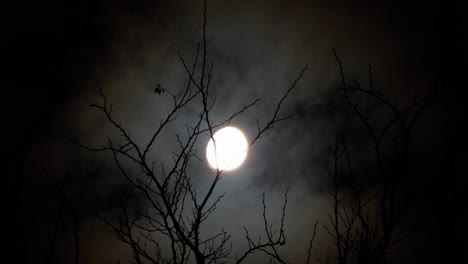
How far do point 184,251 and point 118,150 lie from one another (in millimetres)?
2015

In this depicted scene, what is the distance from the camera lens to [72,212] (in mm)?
5230

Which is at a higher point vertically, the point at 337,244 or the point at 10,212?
the point at 10,212

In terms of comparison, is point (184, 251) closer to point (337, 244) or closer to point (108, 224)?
point (108, 224)

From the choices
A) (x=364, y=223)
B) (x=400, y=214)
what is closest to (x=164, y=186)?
(x=364, y=223)

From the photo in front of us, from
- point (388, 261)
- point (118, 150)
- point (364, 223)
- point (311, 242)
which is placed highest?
point (118, 150)

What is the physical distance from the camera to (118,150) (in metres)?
5.25

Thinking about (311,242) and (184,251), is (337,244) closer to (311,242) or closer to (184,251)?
(311,242)

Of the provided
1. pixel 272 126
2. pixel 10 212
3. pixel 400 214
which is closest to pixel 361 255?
pixel 400 214

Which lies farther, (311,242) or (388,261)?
(311,242)

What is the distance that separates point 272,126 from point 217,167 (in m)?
1.15

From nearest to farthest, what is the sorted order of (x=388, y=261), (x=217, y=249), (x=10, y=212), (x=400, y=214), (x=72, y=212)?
(x=400, y=214), (x=388, y=261), (x=10, y=212), (x=72, y=212), (x=217, y=249)

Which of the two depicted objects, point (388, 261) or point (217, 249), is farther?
point (217, 249)

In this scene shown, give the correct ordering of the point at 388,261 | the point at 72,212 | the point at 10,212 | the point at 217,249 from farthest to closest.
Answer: the point at 217,249, the point at 72,212, the point at 10,212, the point at 388,261

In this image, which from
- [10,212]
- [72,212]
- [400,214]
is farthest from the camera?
[72,212]
